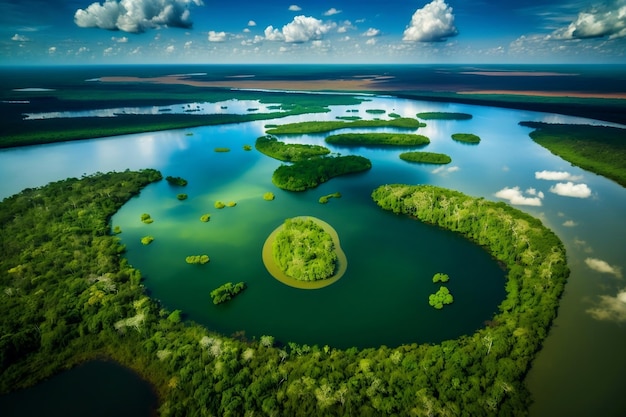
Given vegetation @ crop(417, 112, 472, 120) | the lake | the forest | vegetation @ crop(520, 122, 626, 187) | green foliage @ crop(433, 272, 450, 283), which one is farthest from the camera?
vegetation @ crop(417, 112, 472, 120)

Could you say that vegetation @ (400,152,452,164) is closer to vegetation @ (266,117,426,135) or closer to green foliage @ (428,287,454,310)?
vegetation @ (266,117,426,135)

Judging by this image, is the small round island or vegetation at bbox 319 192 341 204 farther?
vegetation at bbox 319 192 341 204

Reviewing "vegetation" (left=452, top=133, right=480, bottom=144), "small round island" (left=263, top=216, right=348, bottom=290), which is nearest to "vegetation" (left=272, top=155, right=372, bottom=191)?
"small round island" (left=263, top=216, right=348, bottom=290)

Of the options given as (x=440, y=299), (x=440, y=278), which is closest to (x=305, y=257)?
(x=440, y=299)

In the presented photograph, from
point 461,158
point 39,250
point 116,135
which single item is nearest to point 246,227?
point 39,250

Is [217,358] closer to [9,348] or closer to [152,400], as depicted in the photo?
[152,400]

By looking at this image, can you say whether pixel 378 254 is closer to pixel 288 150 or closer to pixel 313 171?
pixel 313 171

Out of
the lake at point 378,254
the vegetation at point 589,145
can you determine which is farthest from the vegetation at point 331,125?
the vegetation at point 589,145
